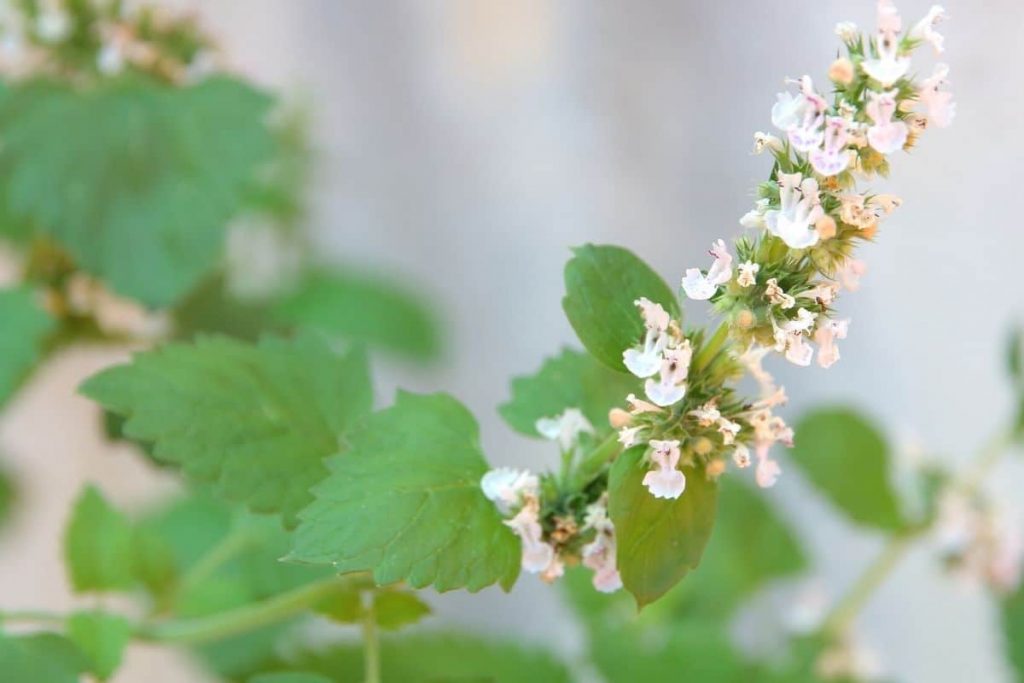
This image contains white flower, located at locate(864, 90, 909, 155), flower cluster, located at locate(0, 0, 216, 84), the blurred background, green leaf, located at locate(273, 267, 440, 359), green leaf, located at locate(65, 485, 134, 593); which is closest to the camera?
white flower, located at locate(864, 90, 909, 155)

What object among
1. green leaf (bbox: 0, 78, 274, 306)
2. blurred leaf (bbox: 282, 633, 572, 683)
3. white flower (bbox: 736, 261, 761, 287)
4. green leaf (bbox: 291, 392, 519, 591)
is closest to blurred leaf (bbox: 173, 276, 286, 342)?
green leaf (bbox: 0, 78, 274, 306)

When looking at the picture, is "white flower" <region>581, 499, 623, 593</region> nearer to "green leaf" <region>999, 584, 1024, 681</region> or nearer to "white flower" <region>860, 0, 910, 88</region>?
"white flower" <region>860, 0, 910, 88</region>

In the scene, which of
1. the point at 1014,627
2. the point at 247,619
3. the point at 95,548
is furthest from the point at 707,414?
the point at 1014,627

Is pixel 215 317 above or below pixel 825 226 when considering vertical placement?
above

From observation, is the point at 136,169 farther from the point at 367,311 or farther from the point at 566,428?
the point at 367,311

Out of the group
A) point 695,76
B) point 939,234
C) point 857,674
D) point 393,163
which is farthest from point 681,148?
point 857,674
